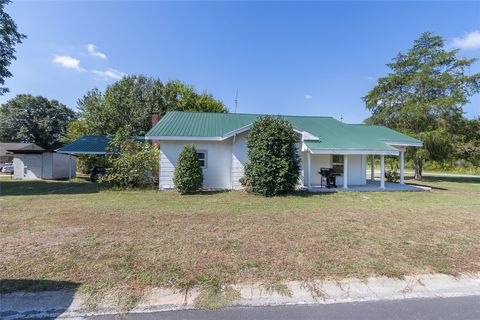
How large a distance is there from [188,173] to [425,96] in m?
21.6

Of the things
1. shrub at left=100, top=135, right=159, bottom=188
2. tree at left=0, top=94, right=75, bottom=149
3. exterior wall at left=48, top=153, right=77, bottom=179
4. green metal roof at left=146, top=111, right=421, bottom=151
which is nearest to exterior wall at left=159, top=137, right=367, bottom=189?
green metal roof at left=146, top=111, right=421, bottom=151

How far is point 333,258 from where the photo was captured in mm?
4523

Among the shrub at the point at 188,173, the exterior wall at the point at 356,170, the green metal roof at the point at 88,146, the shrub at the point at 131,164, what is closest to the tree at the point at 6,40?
the green metal roof at the point at 88,146

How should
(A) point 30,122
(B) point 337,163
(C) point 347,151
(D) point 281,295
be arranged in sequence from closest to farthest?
1. (D) point 281,295
2. (C) point 347,151
3. (B) point 337,163
4. (A) point 30,122

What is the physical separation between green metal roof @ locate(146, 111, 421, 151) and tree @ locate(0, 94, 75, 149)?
36946 millimetres

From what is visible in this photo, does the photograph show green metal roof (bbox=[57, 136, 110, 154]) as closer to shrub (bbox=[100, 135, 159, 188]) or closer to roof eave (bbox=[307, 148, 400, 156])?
shrub (bbox=[100, 135, 159, 188])

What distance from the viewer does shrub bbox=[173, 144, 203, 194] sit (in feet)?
39.3

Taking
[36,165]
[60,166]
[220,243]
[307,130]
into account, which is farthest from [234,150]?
[36,165]

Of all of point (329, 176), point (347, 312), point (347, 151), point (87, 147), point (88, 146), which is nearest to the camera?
point (347, 312)

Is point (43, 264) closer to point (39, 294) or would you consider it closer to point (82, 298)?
point (39, 294)

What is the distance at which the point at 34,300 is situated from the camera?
323 cm

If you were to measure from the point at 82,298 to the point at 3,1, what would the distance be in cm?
1937

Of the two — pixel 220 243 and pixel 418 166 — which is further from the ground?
pixel 418 166

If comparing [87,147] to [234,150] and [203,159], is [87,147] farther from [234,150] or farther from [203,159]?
[234,150]
